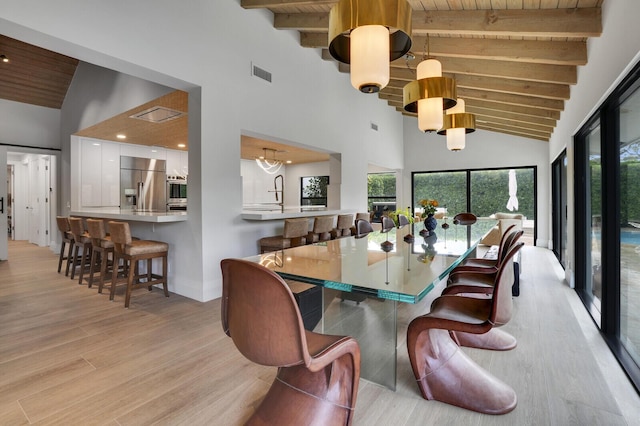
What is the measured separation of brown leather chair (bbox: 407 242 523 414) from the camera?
1.67 metres

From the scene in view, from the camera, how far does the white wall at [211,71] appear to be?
8.74 feet

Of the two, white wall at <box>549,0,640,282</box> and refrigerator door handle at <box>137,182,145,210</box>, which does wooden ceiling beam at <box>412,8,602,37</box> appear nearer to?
white wall at <box>549,0,640,282</box>

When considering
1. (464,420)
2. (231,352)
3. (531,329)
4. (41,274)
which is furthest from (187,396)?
(41,274)

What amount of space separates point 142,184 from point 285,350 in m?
7.14

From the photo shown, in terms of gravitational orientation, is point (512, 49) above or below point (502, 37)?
below

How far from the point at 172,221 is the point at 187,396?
2.38 metres

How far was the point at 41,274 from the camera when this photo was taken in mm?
4863

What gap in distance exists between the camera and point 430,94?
3.03 metres

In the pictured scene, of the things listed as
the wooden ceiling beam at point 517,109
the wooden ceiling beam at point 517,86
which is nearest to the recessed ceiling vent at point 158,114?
the wooden ceiling beam at point 517,86

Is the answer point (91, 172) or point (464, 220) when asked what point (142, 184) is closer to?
point (91, 172)

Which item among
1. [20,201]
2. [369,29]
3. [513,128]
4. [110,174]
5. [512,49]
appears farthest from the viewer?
[20,201]

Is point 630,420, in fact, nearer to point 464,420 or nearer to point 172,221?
point 464,420

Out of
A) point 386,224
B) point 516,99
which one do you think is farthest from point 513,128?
point 386,224

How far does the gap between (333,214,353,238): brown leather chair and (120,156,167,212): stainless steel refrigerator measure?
13.9 ft
